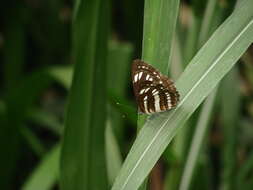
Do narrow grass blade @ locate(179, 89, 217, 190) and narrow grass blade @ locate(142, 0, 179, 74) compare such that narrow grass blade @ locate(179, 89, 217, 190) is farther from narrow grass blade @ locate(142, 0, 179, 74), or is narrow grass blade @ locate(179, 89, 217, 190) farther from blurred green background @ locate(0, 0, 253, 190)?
narrow grass blade @ locate(142, 0, 179, 74)

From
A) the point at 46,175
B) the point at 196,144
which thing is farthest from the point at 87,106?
the point at 46,175

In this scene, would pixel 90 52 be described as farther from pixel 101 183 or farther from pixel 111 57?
pixel 111 57

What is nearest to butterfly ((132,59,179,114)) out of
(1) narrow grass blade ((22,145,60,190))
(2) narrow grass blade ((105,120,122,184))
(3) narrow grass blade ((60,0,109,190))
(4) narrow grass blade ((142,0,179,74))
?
(4) narrow grass blade ((142,0,179,74))

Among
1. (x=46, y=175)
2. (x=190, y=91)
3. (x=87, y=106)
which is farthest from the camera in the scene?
(x=46, y=175)

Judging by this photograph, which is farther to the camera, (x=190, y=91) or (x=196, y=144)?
(x=196, y=144)

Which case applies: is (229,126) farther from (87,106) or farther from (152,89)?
(152,89)

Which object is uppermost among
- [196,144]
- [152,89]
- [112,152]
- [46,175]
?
[152,89]

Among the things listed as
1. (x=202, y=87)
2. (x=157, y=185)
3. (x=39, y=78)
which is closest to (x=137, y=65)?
(x=202, y=87)
